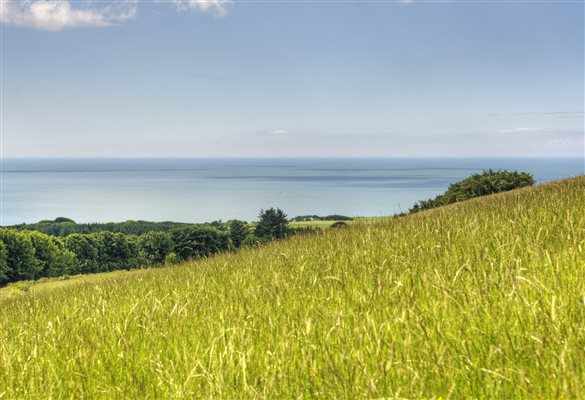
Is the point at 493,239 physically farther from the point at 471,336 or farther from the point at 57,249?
the point at 57,249

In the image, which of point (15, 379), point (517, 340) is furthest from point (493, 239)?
point (15, 379)

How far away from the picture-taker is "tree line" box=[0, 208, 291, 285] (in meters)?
68.6

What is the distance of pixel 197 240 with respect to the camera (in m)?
85.0

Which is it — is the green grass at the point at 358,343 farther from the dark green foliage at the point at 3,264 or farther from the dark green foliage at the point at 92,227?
the dark green foliage at the point at 92,227

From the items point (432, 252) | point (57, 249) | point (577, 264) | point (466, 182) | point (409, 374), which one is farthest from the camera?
point (57, 249)

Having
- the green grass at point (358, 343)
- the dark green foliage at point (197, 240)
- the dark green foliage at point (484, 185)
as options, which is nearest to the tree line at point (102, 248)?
the dark green foliage at point (197, 240)

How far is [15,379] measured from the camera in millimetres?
3811

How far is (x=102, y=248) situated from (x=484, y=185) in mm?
80819

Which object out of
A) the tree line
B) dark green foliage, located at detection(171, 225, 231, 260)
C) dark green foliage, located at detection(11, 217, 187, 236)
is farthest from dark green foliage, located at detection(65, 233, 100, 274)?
dark green foliage, located at detection(11, 217, 187, 236)

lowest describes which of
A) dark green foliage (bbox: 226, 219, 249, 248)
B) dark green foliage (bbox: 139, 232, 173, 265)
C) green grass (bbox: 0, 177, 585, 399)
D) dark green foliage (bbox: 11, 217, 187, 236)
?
dark green foliage (bbox: 11, 217, 187, 236)

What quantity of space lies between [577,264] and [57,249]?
84141mm

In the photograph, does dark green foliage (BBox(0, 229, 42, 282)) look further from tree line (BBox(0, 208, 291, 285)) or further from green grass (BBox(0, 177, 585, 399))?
green grass (BBox(0, 177, 585, 399))

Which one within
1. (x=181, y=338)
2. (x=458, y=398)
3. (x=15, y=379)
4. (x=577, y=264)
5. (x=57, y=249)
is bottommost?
(x=57, y=249)

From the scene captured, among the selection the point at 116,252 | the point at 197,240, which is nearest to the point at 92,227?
the point at 116,252
